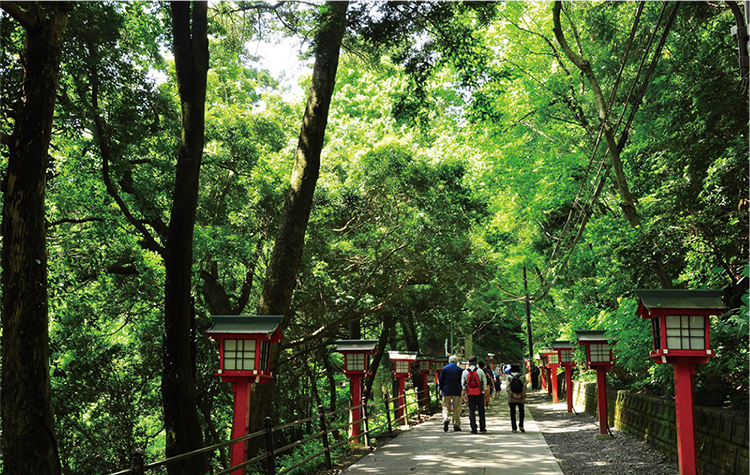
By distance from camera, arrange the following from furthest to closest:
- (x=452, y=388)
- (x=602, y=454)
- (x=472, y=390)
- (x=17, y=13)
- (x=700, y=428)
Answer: (x=452, y=388) → (x=472, y=390) → (x=602, y=454) → (x=700, y=428) → (x=17, y=13)

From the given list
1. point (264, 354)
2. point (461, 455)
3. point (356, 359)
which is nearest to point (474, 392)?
point (356, 359)

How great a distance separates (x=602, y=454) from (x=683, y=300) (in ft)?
16.0

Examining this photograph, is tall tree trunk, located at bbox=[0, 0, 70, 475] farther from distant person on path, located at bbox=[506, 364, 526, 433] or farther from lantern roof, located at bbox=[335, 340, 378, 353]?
distant person on path, located at bbox=[506, 364, 526, 433]

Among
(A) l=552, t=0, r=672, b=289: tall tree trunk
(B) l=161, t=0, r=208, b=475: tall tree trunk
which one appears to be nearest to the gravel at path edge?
(A) l=552, t=0, r=672, b=289: tall tree trunk

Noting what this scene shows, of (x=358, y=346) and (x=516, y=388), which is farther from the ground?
(x=358, y=346)

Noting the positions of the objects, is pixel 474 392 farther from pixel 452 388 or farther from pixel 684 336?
pixel 684 336

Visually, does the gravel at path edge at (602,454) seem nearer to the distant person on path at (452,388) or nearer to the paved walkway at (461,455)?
the paved walkway at (461,455)

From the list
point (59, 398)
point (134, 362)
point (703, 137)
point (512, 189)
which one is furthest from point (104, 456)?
point (703, 137)

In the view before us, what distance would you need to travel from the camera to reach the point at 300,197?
11.2 metres

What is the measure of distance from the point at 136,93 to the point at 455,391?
10.2 metres

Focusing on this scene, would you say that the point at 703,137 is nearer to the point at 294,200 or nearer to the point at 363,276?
the point at 294,200

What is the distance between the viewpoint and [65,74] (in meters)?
11.6

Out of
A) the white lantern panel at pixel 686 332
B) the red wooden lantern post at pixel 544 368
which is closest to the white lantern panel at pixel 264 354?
the white lantern panel at pixel 686 332

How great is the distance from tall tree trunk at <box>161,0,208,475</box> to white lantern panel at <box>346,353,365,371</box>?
614 centimetres
